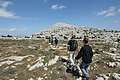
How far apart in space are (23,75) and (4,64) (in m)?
4.65

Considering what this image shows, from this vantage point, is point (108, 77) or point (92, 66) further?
point (92, 66)

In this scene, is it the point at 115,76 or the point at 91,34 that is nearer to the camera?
the point at 115,76

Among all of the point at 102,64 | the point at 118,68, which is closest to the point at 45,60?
the point at 102,64

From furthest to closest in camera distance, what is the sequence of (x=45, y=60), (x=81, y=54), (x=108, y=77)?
1. (x=45, y=60)
2. (x=108, y=77)
3. (x=81, y=54)

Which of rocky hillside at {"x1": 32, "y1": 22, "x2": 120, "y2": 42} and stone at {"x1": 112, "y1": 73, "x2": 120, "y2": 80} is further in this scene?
rocky hillside at {"x1": 32, "y1": 22, "x2": 120, "y2": 42}

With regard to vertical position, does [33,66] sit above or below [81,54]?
below

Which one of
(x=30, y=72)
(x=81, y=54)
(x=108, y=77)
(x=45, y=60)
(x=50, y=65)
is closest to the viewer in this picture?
(x=81, y=54)

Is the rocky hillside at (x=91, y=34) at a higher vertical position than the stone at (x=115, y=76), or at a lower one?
higher

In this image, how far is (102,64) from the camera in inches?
870

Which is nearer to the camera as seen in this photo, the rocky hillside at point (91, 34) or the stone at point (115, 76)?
the stone at point (115, 76)

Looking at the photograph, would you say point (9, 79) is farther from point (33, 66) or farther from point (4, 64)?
point (4, 64)

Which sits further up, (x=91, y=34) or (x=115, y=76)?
(x=91, y=34)

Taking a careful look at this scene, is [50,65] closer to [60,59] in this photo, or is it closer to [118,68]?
[60,59]

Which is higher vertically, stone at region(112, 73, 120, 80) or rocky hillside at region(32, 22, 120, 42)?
rocky hillside at region(32, 22, 120, 42)
